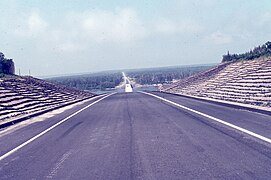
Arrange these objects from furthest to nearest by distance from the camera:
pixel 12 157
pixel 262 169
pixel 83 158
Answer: pixel 12 157
pixel 83 158
pixel 262 169

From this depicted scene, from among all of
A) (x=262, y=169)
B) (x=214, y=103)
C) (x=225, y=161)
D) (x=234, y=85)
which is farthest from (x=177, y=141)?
(x=234, y=85)

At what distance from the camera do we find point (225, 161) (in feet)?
23.4

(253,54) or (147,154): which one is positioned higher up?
(253,54)

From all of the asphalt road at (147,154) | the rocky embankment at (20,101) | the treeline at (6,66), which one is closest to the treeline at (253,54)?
the rocky embankment at (20,101)

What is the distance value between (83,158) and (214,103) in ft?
50.9

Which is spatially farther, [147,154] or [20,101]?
[20,101]

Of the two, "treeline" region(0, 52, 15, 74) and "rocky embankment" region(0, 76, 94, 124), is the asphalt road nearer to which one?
"rocky embankment" region(0, 76, 94, 124)

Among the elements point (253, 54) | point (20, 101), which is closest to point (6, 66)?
point (20, 101)

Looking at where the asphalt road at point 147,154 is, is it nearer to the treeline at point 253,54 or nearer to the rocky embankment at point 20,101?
the rocky embankment at point 20,101

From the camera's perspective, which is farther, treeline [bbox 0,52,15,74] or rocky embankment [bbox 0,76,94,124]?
treeline [bbox 0,52,15,74]

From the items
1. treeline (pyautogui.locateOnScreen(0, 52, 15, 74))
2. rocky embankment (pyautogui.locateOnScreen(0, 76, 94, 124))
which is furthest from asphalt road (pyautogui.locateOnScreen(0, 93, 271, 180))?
treeline (pyautogui.locateOnScreen(0, 52, 15, 74))

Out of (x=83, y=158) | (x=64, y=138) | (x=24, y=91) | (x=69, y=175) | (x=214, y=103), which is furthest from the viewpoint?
(x=24, y=91)

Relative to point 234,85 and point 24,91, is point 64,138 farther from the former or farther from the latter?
point 24,91

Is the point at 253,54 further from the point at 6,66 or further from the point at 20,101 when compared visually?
the point at 6,66
